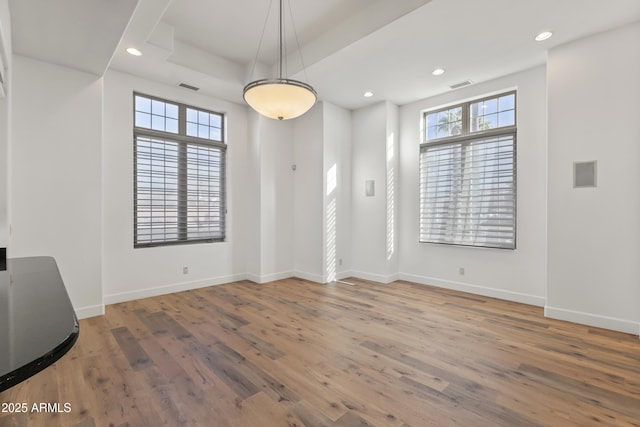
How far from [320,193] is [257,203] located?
42.6 inches

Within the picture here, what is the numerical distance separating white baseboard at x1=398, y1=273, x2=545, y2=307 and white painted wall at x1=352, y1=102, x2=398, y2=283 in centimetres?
40

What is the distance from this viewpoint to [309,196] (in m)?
5.48

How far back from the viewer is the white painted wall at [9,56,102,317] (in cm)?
319

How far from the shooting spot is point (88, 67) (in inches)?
133

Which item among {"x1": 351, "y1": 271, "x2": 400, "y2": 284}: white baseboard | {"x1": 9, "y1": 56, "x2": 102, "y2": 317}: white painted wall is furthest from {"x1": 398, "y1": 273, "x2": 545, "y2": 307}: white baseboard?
{"x1": 9, "y1": 56, "x2": 102, "y2": 317}: white painted wall

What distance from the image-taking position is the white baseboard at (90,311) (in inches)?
139

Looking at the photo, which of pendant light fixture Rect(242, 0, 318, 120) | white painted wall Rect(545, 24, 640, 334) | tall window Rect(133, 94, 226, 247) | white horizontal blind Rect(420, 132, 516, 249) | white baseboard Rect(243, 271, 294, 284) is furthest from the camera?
white baseboard Rect(243, 271, 294, 284)

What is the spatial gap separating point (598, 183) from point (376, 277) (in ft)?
10.5

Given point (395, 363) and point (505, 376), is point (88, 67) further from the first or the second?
point (505, 376)

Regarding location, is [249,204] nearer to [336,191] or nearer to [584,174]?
[336,191]

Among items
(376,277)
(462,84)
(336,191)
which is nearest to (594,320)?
(376,277)

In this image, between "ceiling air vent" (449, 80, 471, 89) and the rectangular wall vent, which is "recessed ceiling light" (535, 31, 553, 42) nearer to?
"ceiling air vent" (449, 80, 471, 89)

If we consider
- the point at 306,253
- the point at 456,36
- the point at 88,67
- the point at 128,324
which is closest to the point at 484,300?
the point at 306,253

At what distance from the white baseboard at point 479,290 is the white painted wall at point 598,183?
1.64 ft
